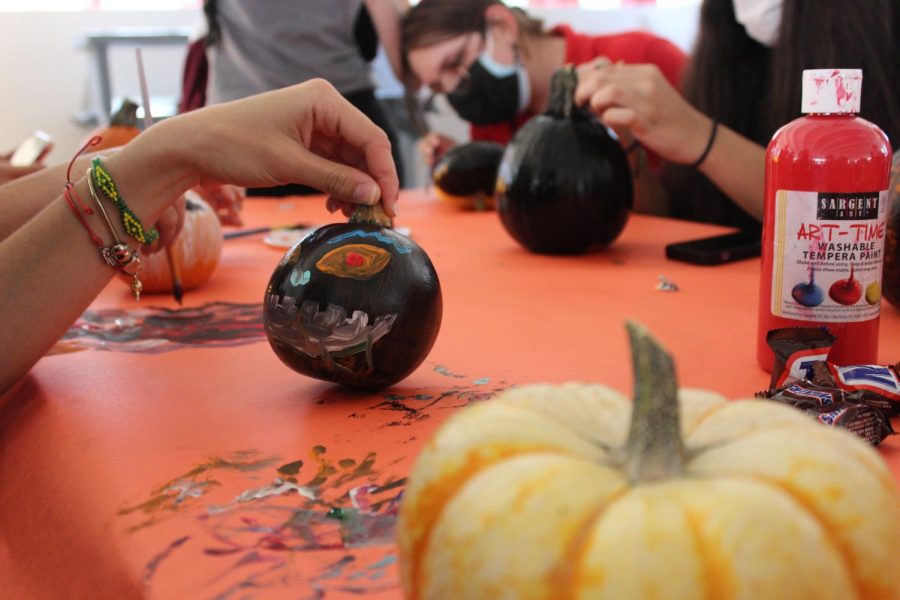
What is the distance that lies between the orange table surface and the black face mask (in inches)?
44.6

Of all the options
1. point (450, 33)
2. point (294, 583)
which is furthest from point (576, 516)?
point (450, 33)

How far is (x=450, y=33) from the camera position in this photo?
2338mm

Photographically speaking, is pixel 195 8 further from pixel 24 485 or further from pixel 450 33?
pixel 24 485

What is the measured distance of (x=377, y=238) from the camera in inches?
31.4

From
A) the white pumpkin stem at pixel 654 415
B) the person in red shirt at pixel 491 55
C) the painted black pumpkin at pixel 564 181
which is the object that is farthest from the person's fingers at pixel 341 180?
the person in red shirt at pixel 491 55

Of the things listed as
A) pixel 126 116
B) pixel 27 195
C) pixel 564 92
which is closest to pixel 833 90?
pixel 564 92

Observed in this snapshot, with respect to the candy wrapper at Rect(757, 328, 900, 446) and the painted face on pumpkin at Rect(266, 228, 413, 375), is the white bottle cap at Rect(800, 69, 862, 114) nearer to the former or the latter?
the candy wrapper at Rect(757, 328, 900, 446)

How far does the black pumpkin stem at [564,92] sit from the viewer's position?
1454mm

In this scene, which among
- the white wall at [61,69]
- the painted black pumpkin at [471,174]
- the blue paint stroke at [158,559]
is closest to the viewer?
the blue paint stroke at [158,559]

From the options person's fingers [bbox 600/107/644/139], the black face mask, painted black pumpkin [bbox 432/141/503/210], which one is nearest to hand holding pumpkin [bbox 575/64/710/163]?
person's fingers [bbox 600/107/644/139]

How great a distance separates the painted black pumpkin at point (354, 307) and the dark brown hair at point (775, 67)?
1059 mm

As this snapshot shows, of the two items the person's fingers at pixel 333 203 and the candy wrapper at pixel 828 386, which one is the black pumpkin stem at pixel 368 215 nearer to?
the person's fingers at pixel 333 203

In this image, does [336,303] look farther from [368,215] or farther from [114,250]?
[114,250]

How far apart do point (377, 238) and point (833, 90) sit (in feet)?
1.39
